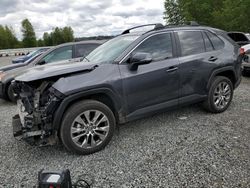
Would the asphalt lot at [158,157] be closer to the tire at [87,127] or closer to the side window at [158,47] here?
the tire at [87,127]

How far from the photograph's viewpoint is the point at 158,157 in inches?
137

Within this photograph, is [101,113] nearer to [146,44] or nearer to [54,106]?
[54,106]

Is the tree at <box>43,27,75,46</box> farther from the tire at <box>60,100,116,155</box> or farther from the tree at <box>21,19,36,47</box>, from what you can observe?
the tire at <box>60,100,116,155</box>

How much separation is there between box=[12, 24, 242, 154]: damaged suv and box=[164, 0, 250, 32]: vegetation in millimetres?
19798

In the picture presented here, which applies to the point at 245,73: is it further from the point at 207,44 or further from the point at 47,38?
the point at 47,38

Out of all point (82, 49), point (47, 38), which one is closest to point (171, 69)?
point (82, 49)

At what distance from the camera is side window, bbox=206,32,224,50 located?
4.91m

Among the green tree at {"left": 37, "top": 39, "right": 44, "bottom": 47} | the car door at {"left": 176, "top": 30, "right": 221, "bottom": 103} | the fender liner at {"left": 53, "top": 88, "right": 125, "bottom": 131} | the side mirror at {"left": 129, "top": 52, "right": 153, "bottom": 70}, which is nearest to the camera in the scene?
the fender liner at {"left": 53, "top": 88, "right": 125, "bottom": 131}

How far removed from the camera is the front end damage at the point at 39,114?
339cm

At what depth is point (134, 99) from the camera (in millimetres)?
3945

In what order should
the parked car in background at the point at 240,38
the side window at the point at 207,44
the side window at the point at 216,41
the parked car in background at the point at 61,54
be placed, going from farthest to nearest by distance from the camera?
the parked car in background at the point at 240,38 → the parked car in background at the point at 61,54 → the side window at the point at 216,41 → the side window at the point at 207,44

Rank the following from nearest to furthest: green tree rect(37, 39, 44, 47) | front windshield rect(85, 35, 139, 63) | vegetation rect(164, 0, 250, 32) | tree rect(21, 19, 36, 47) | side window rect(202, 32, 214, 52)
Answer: front windshield rect(85, 35, 139, 63)
side window rect(202, 32, 214, 52)
vegetation rect(164, 0, 250, 32)
tree rect(21, 19, 36, 47)
green tree rect(37, 39, 44, 47)

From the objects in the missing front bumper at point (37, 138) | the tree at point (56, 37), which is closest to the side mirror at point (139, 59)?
the missing front bumper at point (37, 138)

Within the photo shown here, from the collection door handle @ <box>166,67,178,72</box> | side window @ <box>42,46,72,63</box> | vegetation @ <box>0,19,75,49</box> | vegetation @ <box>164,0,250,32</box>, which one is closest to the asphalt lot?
door handle @ <box>166,67,178,72</box>
